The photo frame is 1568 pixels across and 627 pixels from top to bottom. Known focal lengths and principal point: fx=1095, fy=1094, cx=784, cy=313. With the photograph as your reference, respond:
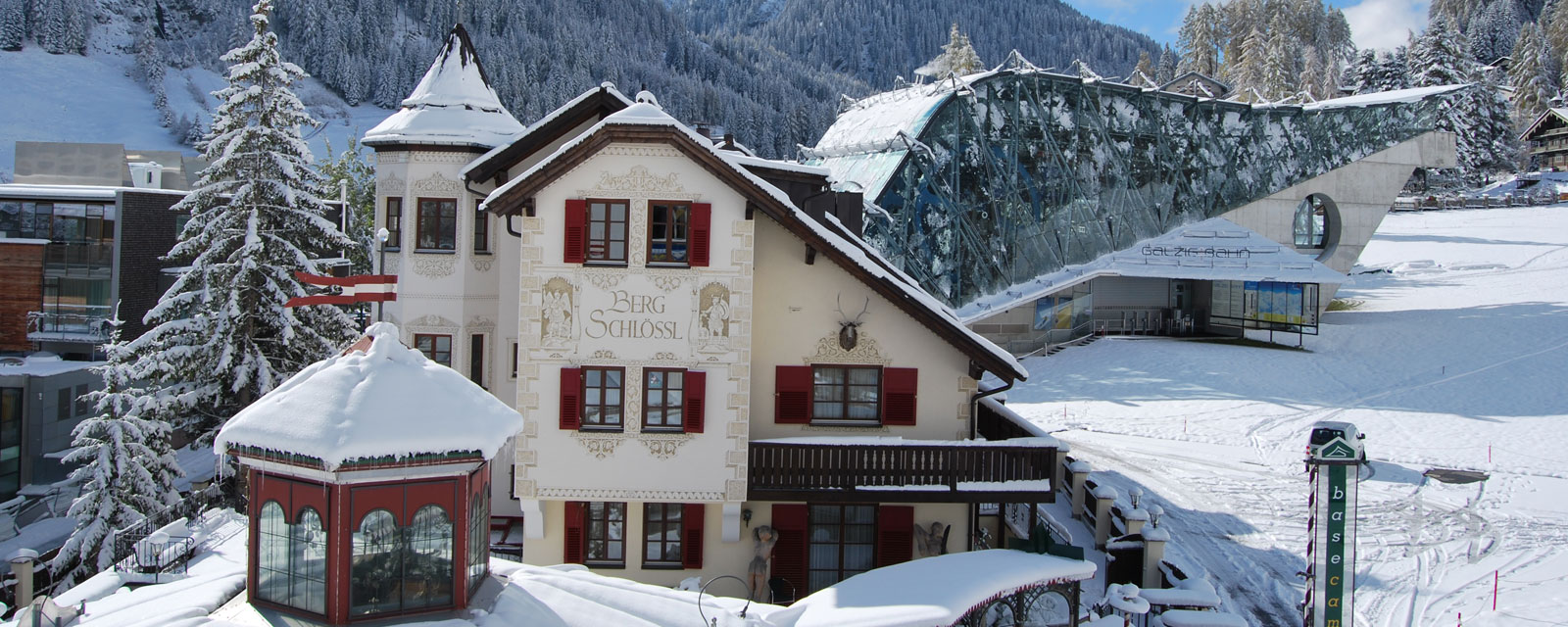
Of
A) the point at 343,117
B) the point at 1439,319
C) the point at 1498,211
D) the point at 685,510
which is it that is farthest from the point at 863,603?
the point at 343,117

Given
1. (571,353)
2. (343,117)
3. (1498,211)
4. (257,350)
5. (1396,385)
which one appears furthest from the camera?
(343,117)

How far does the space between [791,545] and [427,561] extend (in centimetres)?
1036

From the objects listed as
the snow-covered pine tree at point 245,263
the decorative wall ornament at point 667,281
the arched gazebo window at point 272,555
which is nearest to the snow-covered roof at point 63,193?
the snow-covered pine tree at point 245,263

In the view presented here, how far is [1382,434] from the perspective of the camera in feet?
117

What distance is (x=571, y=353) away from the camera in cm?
1988

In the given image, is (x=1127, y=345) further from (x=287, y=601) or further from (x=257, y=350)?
(x=287, y=601)

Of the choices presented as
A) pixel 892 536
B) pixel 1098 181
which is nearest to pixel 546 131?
pixel 892 536

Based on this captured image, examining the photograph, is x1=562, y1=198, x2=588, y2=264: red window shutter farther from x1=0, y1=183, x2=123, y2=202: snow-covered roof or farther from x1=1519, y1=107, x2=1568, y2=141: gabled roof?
x1=1519, y1=107, x2=1568, y2=141: gabled roof

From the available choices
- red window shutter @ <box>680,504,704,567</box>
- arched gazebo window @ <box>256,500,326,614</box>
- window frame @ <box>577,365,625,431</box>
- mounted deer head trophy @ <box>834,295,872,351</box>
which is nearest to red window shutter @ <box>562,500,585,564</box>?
window frame @ <box>577,365,625,431</box>

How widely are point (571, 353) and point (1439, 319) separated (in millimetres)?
48711

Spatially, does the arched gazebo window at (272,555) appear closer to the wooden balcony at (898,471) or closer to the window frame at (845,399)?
the wooden balcony at (898,471)

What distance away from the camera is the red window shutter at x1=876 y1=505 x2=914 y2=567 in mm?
21016

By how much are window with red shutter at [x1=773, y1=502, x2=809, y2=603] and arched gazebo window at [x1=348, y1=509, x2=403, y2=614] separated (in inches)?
405

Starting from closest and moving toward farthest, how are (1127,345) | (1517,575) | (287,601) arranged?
(287,601) < (1517,575) < (1127,345)
